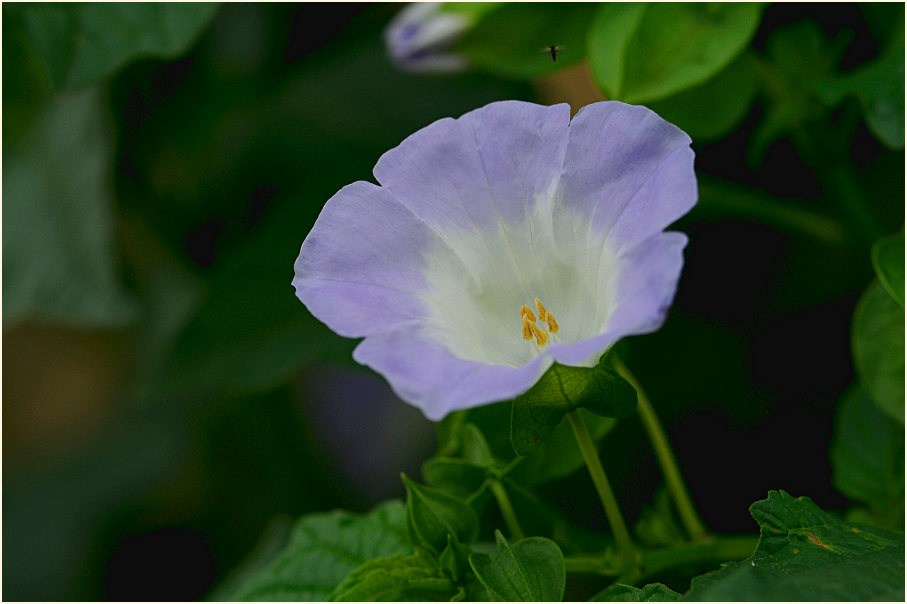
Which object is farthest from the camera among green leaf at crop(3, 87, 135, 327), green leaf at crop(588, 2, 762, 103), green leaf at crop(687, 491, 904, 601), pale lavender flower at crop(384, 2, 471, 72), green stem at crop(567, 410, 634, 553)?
green leaf at crop(3, 87, 135, 327)

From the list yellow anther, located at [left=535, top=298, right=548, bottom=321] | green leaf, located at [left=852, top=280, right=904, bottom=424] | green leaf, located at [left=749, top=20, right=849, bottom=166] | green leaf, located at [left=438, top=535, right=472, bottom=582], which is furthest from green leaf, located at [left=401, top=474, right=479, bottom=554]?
green leaf, located at [left=749, top=20, right=849, bottom=166]

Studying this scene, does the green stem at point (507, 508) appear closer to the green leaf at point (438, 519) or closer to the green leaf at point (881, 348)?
the green leaf at point (438, 519)

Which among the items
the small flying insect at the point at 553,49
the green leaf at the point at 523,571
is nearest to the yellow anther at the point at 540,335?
the green leaf at the point at 523,571

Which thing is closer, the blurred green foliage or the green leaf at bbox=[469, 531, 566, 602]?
the green leaf at bbox=[469, 531, 566, 602]

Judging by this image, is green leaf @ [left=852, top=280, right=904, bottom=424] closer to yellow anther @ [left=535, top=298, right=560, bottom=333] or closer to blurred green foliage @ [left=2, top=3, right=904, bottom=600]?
blurred green foliage @ [left=2, top=3, right=904, bottom=600]

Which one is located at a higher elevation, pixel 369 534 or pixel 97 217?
pixel 97 217

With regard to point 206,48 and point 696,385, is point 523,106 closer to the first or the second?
point 696,385

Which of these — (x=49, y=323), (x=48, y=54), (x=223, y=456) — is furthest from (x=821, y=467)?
(x=49, y=323)
